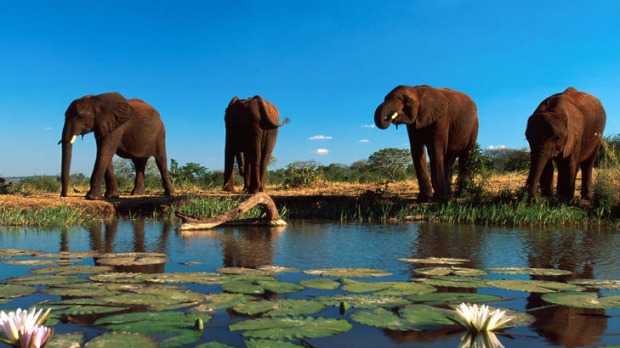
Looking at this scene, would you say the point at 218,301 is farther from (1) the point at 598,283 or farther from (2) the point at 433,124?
(2) the point at 433,124

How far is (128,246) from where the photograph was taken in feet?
19.7

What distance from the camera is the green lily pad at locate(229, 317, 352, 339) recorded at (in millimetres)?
2441

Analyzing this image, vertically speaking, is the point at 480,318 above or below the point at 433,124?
below

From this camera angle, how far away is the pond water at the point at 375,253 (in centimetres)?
257

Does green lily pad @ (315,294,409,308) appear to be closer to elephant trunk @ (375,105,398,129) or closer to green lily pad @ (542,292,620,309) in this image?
green lily pad @ (542,292,620,309)

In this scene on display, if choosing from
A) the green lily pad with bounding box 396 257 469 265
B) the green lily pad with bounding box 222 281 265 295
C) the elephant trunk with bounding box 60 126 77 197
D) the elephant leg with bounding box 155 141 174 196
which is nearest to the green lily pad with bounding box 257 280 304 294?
the green lily pad with bounding box 222 281 265 295

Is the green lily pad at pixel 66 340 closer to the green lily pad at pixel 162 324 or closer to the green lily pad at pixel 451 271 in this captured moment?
the green lily pad at pixel 162 324

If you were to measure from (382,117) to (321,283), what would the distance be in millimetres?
6350

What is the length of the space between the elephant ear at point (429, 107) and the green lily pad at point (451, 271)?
6037 mm

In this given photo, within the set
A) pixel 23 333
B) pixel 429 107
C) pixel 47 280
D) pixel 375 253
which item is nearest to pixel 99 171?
pixel 429 107

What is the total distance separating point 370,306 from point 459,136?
8.46 m

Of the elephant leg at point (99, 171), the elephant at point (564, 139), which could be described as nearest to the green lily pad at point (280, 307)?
the elephant at point (564, 139)

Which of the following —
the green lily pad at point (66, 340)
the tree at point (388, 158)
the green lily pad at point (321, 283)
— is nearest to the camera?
the green lily pad at point (66, 340)

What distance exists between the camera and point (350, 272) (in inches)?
165
